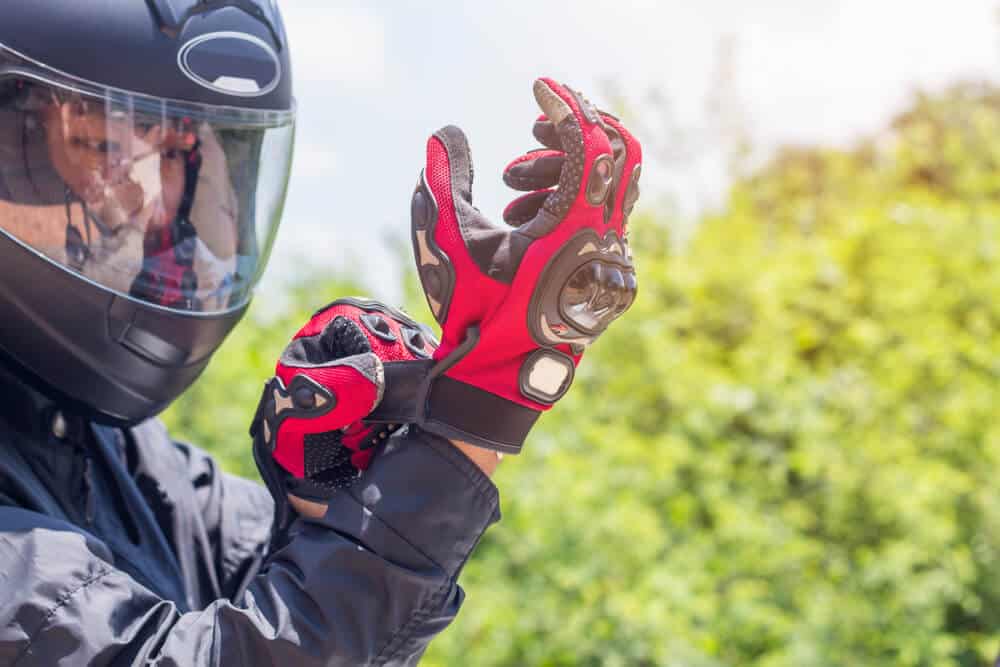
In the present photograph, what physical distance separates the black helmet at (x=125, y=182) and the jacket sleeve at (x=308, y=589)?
0.39 metres

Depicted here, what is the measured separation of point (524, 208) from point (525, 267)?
95mm

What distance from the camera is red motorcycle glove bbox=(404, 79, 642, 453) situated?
123 cm

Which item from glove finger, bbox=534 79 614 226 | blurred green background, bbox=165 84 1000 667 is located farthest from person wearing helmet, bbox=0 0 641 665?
blurred green background, bbox=165 84 1000 667

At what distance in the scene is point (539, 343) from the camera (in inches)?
50.1

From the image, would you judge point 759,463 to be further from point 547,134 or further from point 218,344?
point 547,134

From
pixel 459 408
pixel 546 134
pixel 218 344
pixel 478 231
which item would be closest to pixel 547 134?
pixel 546 134

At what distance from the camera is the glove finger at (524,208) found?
1282 millimetres

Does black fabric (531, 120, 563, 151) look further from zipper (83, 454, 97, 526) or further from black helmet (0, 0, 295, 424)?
zipper (83, 454, 97, 526)

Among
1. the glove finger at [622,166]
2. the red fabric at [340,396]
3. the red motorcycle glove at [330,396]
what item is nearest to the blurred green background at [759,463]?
the red motorcycle glove at [330,396]

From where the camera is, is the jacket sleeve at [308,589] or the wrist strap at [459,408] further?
the wrist strap at [459,408]

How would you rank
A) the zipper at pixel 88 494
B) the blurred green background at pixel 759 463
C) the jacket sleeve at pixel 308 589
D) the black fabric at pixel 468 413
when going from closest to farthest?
the jacket sleeve at pixel 308 589
the black fabric at pixel 468 413
the zipper at pixel 88 494
the blurred green background at pixel 759 463

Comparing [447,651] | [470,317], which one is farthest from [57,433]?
[447,651]

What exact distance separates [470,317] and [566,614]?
7.24 feet

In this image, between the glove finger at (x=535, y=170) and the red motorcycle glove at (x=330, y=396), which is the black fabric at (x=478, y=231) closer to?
the glove finger at (x=535, y=170)
